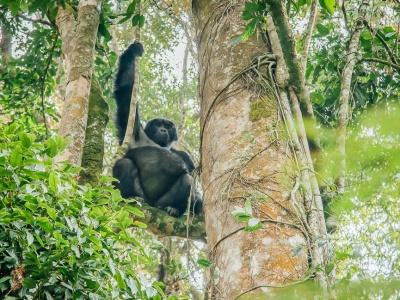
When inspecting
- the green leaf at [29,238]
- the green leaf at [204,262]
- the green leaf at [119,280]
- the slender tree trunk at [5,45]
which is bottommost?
the green leaf at [119,280]

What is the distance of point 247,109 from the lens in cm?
310

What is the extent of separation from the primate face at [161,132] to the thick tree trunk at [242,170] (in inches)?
203

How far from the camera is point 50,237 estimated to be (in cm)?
253

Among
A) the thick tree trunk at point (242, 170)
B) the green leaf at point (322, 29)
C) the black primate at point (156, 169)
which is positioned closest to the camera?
the thick tree trunk at point (242, 170)

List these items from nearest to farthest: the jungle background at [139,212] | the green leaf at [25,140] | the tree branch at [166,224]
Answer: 1. the jungle background at [139,212]
2. the green leaf at [25,140]
3. the tree branch at [166,224]

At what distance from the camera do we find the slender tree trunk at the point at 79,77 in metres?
3.68

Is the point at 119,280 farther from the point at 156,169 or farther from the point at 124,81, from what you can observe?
the point at 156,169

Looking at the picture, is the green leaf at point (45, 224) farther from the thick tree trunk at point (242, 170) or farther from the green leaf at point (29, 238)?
the thick tree trunk at point (242, 170)

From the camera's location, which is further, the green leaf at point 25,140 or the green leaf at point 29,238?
the green leaf at point 25,140

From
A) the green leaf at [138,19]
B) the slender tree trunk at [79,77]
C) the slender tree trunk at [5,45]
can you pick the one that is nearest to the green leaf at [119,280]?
the slender tree trunk at [79,77]

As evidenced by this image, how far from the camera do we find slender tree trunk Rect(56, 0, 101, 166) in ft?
12.1

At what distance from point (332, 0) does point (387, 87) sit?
10.5 ft

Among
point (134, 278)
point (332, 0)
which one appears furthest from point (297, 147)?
point (134, 278)

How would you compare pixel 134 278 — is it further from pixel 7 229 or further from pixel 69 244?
pixel 7 229
